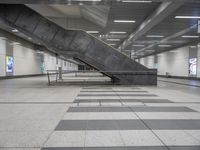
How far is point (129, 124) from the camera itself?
4.85 metres

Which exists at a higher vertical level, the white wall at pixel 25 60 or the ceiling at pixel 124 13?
the ceiling at pixel 124 13

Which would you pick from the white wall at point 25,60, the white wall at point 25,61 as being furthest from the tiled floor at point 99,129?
the white wall at point 25,61

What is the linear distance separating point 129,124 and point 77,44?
36.3ft

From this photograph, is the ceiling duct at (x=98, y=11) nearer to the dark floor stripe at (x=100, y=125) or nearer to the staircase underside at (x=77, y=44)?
the staircase underside at (x=77, y=44)

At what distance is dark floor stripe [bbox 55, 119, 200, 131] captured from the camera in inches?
178

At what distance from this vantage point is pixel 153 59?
4438 cm

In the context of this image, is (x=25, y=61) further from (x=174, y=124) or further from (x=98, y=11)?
(x=174, y=124)

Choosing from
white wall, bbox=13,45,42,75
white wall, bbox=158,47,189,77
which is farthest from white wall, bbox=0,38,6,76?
white wall, bbox=158,47,189,77

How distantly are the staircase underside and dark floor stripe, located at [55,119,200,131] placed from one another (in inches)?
405

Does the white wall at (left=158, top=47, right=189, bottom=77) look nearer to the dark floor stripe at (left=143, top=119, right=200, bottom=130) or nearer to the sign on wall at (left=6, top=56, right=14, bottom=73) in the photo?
the sign on wall at (left=6, top=56, right=14, bottom=73)

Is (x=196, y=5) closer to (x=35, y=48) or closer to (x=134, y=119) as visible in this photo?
(x=134, y=119)

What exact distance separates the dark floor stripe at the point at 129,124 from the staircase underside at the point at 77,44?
1030 centimetres

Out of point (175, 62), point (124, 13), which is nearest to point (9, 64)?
point (124, 13)

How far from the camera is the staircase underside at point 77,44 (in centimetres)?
1400
